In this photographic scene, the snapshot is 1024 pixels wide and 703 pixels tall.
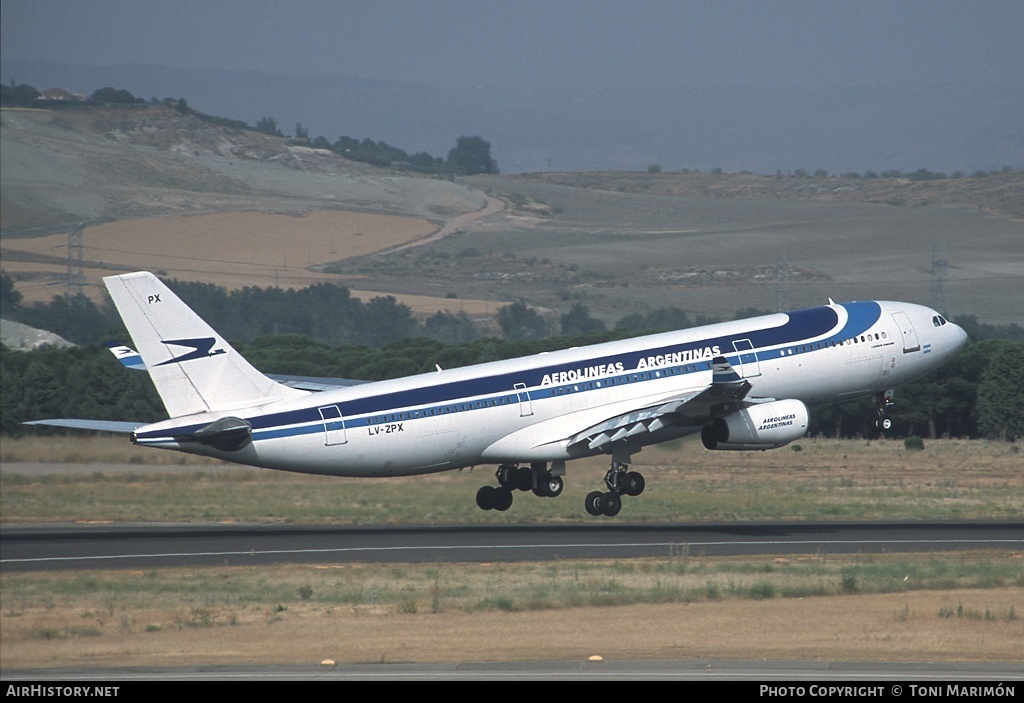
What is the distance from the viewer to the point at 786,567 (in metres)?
37.8

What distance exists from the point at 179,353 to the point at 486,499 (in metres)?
12.7

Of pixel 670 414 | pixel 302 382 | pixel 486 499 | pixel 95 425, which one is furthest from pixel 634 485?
pixel 95 425

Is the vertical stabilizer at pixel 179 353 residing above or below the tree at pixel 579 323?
below

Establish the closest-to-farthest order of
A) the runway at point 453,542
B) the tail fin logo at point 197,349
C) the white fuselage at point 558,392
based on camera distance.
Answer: the runway at point 453,542, the tail fin logo at point 197,349, the white fuselage at point 558,392

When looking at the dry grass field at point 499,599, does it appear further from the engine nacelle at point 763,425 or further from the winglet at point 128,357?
the winglet at point 128,357

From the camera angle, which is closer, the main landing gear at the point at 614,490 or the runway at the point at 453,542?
the runway at the point at 453,542

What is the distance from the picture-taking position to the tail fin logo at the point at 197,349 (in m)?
40.5

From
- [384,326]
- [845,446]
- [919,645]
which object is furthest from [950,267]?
[919,645]

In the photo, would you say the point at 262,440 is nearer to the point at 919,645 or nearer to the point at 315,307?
the point at 919,645

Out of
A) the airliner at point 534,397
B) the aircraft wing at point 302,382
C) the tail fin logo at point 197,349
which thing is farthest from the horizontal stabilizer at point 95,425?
the aircraft wing at point 302,382

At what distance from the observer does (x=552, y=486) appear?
4881cm

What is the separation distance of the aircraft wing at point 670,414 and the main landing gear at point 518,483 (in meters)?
2.46

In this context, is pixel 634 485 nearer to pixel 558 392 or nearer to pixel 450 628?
pixel 558 392

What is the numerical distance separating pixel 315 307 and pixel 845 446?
101269mm
